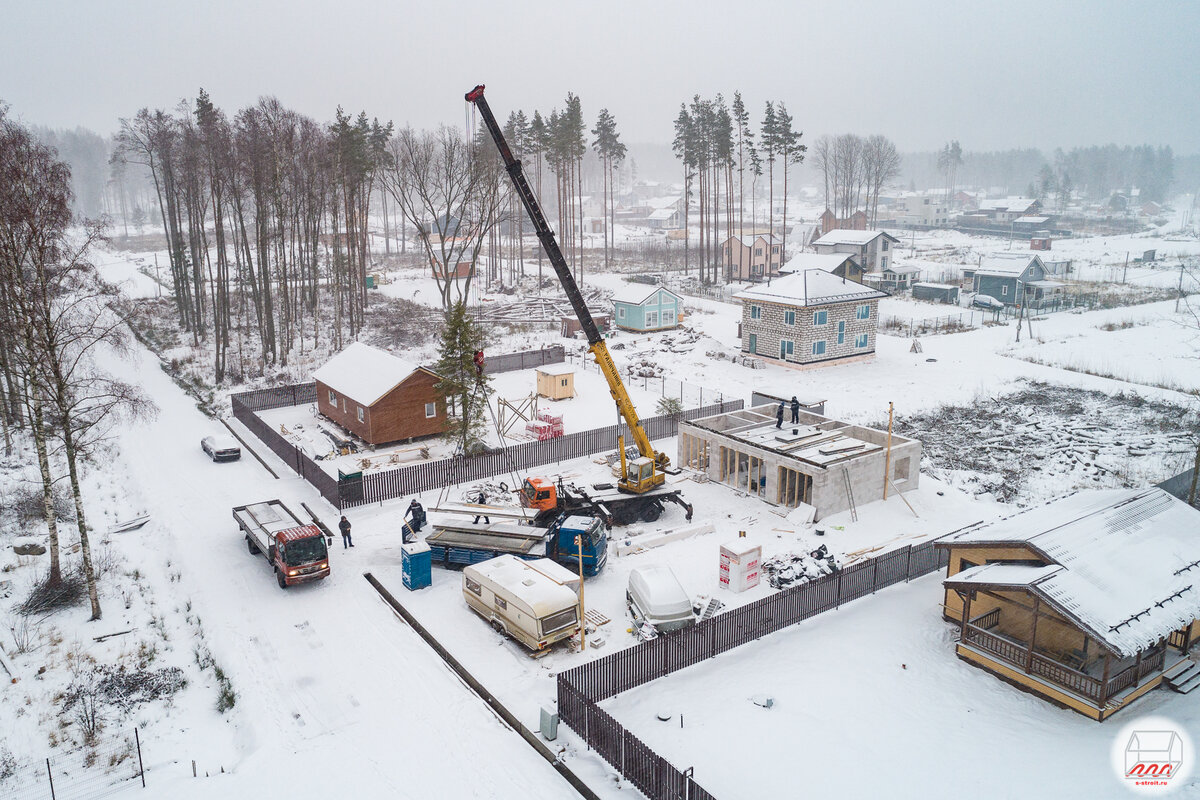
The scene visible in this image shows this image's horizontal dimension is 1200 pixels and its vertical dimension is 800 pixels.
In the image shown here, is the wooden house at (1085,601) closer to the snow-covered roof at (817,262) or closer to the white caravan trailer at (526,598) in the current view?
the white caravan trailer at (526,598)

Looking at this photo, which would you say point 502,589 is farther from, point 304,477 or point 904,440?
point 904,440

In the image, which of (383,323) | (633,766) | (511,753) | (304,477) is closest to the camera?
(633,766)

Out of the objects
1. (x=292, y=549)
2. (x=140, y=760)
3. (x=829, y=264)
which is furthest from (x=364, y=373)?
(x=829, y=264)

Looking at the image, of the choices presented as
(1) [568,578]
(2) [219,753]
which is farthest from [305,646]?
(1) [568,578]

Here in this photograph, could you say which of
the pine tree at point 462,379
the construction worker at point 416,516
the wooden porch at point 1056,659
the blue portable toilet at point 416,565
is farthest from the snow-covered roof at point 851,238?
the blue portable toilet at point 416,565

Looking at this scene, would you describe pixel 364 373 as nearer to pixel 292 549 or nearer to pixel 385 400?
pixel 385 400
